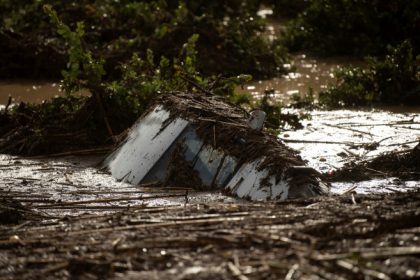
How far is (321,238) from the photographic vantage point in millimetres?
4352

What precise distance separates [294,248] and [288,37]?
11086 mm

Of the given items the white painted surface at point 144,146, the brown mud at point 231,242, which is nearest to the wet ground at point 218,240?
the brown mud at point 231,242

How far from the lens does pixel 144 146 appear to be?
7.48m

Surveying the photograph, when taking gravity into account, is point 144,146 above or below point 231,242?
above

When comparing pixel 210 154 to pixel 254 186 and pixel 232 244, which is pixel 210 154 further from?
pixel 232 244

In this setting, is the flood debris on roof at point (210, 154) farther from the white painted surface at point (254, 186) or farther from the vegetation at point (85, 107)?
the vegetation at point (85, 107)

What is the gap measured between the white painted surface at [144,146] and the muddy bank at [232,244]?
2.17 meters

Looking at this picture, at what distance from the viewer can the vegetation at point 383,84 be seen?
1084 centimetres

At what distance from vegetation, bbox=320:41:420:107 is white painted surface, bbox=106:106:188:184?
11.7 ft

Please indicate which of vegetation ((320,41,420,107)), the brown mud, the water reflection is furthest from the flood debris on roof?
the water reflection

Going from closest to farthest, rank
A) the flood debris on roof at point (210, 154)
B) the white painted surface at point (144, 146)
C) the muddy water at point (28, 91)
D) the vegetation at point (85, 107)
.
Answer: the flood debris on roof at point (210, 154) < the white painted surface at point (144, 146) < the vegetation at point (85, 107) < the muddy water at point (28, 91)

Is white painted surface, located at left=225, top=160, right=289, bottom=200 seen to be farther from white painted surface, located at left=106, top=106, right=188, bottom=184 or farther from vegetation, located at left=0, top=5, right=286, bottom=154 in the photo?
vegetation, located at left=0, top=5, right=286, bottom=154

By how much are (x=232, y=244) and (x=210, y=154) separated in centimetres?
263

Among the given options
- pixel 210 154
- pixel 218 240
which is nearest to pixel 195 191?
pixel 210 154
